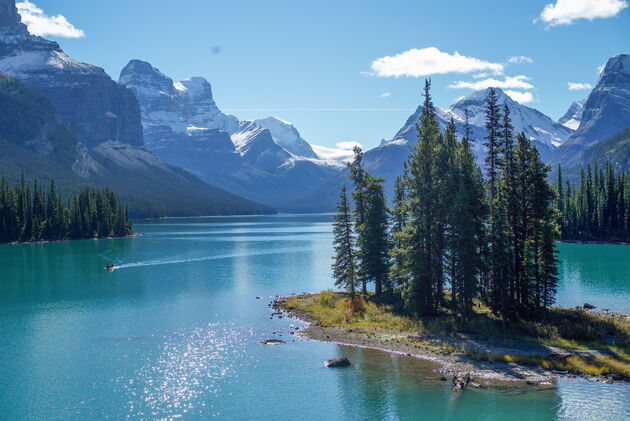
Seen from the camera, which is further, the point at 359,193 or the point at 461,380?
the point at 359,193

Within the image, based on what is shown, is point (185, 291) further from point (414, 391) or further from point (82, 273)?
point (414, 391)

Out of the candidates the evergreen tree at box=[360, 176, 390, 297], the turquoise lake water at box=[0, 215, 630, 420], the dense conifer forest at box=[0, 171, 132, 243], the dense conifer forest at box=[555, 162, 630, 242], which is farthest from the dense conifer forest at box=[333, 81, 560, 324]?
the dense conifer forest at box=[0, 171, 132, 243]

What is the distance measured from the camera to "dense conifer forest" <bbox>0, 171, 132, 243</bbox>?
170m

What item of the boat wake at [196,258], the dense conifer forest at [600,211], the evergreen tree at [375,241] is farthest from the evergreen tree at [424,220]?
the dense conifer forest at [600,211]

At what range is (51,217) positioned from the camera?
586 feet

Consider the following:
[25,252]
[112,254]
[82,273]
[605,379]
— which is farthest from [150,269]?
[605,379]

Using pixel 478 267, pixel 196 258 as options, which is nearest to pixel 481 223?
pixel 478 267

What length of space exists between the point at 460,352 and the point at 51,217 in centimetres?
17398

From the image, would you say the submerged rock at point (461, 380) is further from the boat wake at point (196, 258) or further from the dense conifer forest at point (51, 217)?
the dense conifer forest at point (51, 217)

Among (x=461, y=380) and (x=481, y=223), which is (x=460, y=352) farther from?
(x=481, y=223)

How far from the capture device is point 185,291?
83.2 metres

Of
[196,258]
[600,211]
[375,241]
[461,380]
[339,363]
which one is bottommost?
[461,380]

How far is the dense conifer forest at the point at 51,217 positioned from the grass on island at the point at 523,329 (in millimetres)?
148096

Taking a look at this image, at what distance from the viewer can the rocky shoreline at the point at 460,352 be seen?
37875mm
